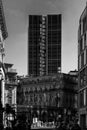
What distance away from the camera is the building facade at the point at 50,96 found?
589 ft

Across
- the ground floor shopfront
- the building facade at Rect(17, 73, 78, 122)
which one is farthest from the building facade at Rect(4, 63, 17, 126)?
the ground floor shopfront

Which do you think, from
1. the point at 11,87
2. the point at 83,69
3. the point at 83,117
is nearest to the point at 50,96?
the point at 11,87

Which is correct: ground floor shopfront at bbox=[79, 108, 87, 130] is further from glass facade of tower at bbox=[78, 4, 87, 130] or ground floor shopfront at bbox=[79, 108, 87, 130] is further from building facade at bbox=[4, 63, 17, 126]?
building facade at bbox=[4, 63, 17, 126]

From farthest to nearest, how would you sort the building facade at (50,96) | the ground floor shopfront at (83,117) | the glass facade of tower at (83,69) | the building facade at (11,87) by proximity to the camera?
the building facade at (50,96), the building facade at (11,87), the ground floor shopfront at (83,117), the glass facade of tower at (83,69)

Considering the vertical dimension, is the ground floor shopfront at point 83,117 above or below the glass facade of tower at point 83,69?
below

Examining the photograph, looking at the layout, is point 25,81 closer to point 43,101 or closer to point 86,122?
point 43,101

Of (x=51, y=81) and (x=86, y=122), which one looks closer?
(x=86, y=122)

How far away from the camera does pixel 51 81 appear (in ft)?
598

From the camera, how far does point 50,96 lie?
18300 centimetres

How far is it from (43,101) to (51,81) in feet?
31.8

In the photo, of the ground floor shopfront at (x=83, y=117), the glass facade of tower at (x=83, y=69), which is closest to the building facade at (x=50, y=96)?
the ground floor shopfront at (x=83, y=117)

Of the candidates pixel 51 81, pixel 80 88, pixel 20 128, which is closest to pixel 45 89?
pixel 51 81

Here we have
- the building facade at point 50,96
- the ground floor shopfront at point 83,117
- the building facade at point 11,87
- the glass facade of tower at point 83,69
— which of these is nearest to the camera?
the glass facade of tower at point 83,69

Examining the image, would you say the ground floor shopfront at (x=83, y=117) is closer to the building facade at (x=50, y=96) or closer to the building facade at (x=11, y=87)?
the building facade at (x=11, y=87)
